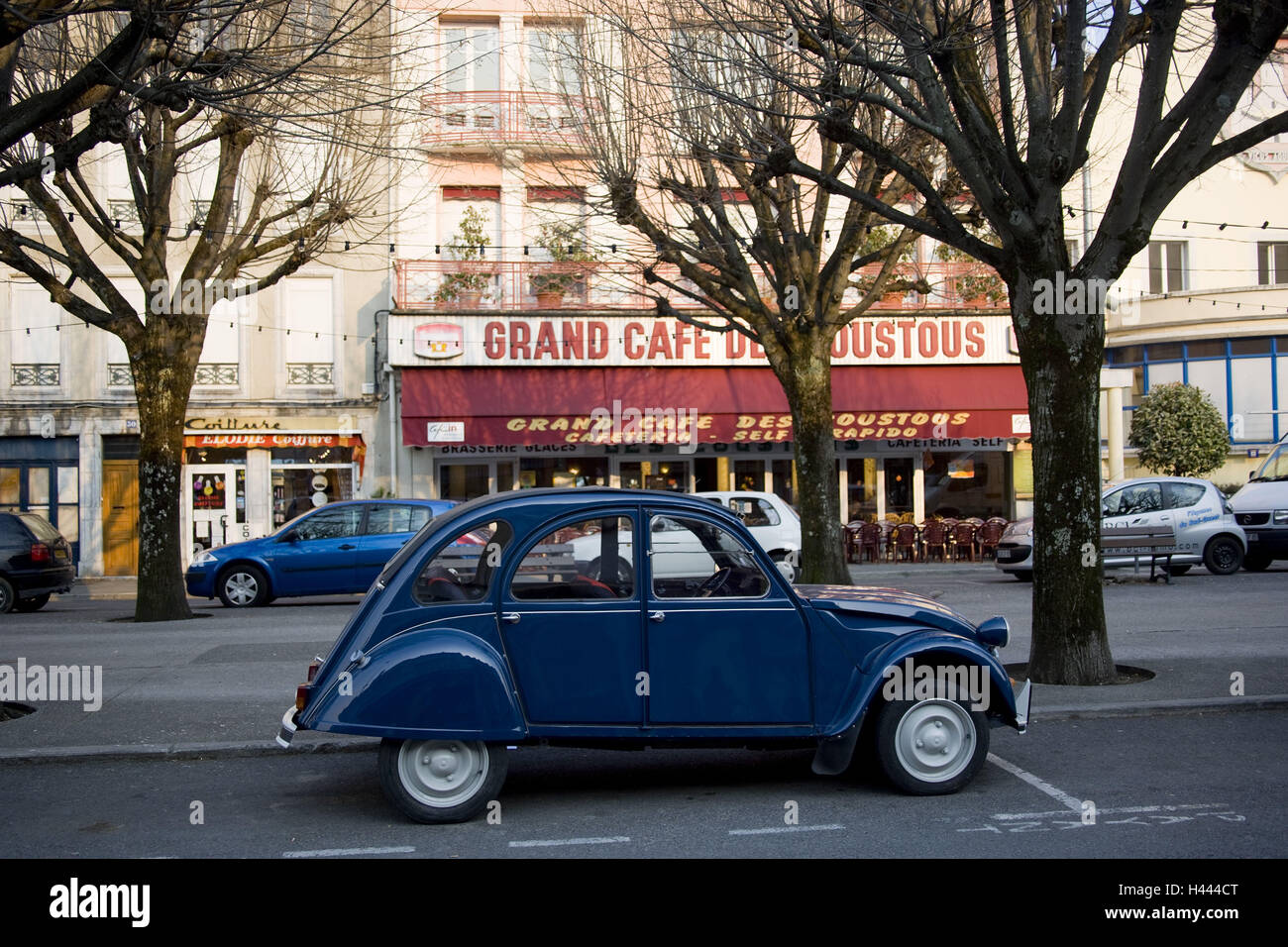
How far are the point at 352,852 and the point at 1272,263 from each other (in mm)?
30935

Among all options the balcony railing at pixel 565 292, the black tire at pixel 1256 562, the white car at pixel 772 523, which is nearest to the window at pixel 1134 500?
the black tire at pixel 1256 562

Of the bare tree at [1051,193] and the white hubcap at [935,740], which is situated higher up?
the bare tree at [1051,193]

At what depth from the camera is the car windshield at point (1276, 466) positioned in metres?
20.9

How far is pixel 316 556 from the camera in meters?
17.5

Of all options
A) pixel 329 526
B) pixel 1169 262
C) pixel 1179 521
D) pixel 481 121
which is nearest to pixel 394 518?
pixel 329 526

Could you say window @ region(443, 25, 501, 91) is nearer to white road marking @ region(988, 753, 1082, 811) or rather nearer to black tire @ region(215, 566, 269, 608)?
black tire @ region(215, 566, 269, 608)

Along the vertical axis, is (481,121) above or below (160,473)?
above

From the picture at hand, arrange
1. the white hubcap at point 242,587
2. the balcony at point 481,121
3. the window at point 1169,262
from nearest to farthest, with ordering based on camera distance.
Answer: the white hubcap at point 242,587 < the balcony at point 481,121 < the window at point 1169,262

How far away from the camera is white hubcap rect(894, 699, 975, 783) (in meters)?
6.34

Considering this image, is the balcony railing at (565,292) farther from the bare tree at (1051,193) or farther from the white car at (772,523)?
the bare tree at (1051,193)

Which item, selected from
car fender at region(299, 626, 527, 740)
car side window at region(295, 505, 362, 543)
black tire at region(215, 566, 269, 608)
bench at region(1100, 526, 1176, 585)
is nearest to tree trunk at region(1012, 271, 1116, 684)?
car fender at region(299, 626, 527, 740)

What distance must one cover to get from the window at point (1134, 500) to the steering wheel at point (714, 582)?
14753mm

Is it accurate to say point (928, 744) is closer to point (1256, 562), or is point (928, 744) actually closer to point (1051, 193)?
point (1051, 193)

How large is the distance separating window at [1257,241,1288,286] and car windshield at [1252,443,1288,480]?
10384 mm
